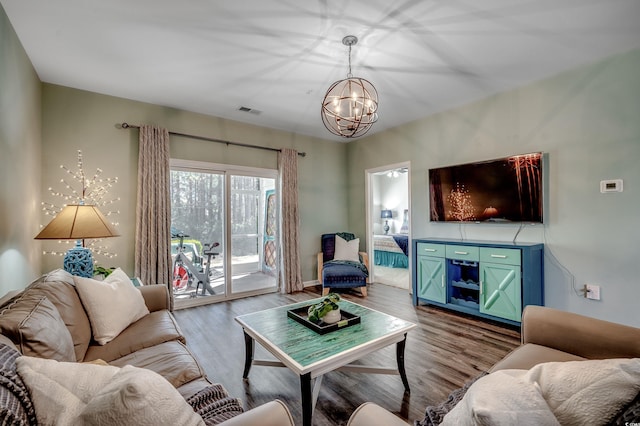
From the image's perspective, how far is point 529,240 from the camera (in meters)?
3.29

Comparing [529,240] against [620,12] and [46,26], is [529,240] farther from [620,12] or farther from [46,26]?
[46,26]

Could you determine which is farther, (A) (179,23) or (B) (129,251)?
(B) (129,251)

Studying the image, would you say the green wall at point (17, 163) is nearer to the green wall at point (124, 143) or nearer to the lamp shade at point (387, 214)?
the green wall at point (124, 143)

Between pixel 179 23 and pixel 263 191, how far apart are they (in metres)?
2.80

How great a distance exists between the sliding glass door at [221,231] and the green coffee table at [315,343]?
7.24ft

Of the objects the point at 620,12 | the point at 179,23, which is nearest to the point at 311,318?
the point at 179,23

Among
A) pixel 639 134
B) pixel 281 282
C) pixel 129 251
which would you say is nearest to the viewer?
pixel 639 134

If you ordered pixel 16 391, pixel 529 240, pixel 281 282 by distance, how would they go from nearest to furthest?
pixel 16 391
pixel 529 240
pixel 281 282

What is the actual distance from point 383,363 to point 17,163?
11.4ft

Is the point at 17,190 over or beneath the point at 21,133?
beneath

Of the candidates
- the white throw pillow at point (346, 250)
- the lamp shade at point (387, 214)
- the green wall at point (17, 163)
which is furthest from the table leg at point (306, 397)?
the lamp shade at point (387, 214)

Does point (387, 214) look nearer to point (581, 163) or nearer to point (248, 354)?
point (581, 163)

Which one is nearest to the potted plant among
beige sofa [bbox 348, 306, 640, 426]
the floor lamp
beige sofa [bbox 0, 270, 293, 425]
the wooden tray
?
the wooden tray

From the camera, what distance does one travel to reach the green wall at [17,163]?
2.02 metres
